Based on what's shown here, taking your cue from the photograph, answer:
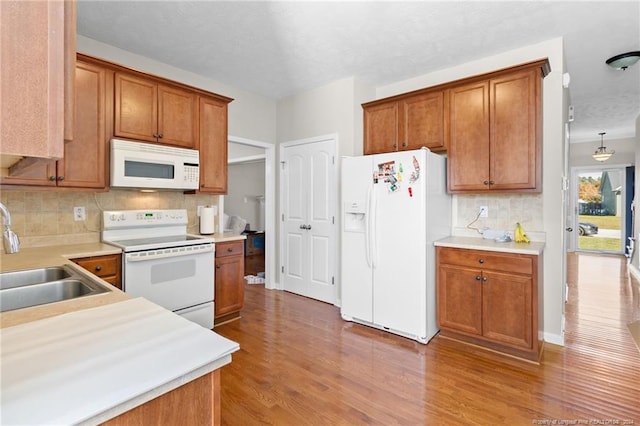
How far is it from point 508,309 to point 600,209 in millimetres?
7016

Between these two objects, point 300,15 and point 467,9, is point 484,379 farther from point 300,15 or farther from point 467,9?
point 300,15

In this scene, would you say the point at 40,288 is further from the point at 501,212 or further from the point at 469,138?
the point at 501,212

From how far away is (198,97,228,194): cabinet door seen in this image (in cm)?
332

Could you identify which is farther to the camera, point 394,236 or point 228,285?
point 228,285

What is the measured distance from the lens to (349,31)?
282 cm

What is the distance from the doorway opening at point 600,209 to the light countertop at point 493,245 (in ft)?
20.9

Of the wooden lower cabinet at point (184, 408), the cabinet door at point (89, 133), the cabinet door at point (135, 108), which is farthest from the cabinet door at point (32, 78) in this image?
the cabinet door at point (135, 108)

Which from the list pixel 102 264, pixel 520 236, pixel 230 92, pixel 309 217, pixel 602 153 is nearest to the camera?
pixel 102 264

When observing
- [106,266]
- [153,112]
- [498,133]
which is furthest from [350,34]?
[106,266]

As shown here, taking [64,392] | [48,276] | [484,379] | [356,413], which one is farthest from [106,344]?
[484,379]

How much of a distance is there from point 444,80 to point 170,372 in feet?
12.4

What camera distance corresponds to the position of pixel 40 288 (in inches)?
56.8

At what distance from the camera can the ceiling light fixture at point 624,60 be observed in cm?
318

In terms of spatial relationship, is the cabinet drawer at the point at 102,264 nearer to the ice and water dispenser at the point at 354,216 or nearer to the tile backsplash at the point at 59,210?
the tile backsplash at the point at 59,210
